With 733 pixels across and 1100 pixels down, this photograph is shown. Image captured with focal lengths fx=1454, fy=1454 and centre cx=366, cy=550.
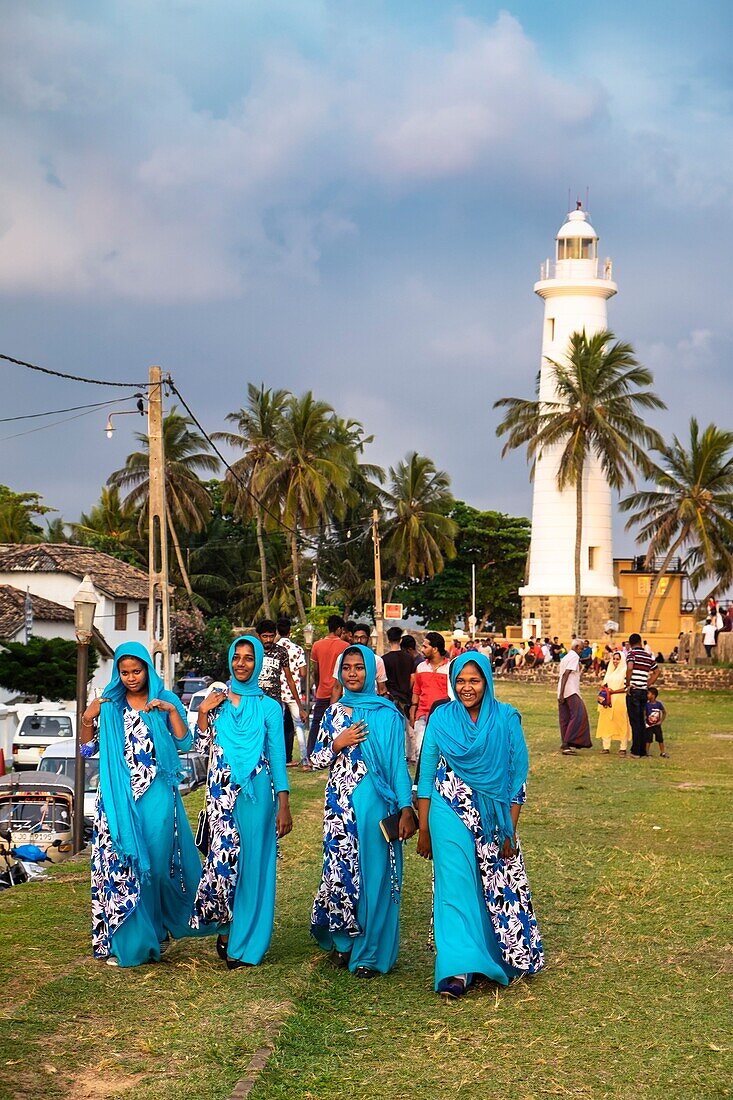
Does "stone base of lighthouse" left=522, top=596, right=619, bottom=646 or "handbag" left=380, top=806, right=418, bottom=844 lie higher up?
"stone base of lighthouse" left=522, top=596, right=619, bottom=646

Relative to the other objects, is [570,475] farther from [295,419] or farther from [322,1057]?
[322,1057]

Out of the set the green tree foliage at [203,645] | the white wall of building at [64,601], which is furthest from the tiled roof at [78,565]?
the green tree foliage at [203,645]

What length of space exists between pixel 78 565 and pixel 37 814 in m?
32.2

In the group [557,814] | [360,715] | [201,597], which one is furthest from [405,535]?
[360,715]

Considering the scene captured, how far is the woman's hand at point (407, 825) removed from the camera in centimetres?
725

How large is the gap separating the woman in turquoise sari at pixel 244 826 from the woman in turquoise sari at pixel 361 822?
0.27 m

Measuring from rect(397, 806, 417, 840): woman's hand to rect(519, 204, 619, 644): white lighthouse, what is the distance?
4638 cm

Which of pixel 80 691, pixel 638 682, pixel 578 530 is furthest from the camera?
pixel 578 530

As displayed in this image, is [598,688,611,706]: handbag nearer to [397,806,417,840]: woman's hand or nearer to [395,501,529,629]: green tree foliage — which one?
[397,806,417,840]: woman's hand

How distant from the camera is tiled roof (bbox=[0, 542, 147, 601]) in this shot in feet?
149

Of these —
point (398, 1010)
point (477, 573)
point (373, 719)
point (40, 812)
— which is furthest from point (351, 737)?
point (477, 573)

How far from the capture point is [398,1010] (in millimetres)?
6613

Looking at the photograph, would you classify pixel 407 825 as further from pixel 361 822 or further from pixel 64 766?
pixel 64 766

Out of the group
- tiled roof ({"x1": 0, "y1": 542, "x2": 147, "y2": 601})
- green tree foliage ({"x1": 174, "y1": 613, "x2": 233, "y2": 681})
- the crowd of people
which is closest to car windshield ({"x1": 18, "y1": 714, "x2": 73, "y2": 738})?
tiled roof ({"x1": 0, "y1": 542, "x2": 147, "y2": 601})
